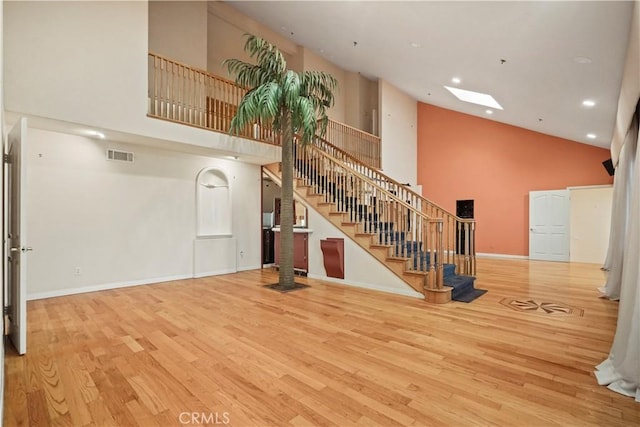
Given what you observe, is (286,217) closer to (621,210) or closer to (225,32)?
(621,210)

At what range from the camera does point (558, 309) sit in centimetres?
413

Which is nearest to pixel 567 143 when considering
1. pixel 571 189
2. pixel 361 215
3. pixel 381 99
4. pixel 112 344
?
pixel 571 189

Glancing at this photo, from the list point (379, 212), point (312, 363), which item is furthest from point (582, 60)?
point (312, 363)

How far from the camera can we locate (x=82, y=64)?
4.00m

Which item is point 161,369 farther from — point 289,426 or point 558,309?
point 558,309

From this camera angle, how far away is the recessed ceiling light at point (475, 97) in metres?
7.16

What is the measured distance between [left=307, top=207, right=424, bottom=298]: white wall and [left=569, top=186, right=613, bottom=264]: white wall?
21.5 feet

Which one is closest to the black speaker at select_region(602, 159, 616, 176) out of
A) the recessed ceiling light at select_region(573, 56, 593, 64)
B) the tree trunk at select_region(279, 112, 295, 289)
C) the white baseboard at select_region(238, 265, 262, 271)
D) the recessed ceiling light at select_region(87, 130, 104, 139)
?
the recessed ceiling light at select_region(573, 56, 593, 64)

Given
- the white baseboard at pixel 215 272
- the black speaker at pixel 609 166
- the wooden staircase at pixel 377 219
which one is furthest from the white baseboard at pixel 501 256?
the white baseboard at pixel 215 272

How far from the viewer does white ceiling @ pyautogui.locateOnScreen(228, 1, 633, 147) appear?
331 cm

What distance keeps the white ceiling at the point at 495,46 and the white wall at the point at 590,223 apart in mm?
1426

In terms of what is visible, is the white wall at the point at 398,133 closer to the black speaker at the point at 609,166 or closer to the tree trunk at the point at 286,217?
the black speaker at the point at 609,166

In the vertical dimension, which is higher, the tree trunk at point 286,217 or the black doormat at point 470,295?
the tree trunk at point 286,217

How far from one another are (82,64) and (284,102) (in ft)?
8.85
